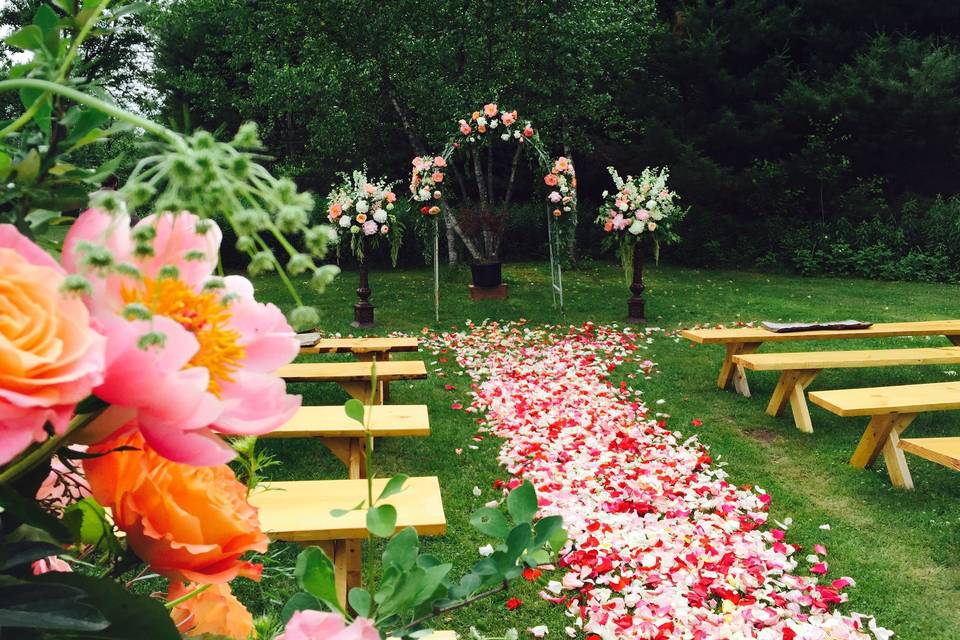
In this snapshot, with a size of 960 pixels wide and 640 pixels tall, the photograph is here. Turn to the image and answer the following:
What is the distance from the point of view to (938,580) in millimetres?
3846

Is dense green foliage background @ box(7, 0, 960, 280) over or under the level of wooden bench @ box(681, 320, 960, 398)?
over

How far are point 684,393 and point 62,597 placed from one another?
7.27 m

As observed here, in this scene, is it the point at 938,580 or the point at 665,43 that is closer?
the point at 938,580

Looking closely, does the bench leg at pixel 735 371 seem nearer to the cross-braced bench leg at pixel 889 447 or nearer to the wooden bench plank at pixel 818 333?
the wooden bench plank at pixel 818 333

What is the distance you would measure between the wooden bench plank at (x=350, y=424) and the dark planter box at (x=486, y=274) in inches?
286

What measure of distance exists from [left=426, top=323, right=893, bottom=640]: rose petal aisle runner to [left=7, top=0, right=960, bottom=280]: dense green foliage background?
314 inches

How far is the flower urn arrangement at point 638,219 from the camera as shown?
10078mm

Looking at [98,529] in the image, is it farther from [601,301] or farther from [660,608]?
[601,301]

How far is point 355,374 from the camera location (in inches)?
233

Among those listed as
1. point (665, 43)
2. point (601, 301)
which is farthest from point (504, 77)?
point (665, 43)

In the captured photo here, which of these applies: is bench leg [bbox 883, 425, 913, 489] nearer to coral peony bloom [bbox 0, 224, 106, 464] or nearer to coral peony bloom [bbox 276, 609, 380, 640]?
coral peony bloom [bbox 276, 609, 380, 640]

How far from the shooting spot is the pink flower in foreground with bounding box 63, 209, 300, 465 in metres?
0.33

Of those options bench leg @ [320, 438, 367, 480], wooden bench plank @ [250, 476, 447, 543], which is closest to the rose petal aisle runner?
wooden bench plank @ [250, 476, 447, 543]

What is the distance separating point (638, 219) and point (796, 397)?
4390 millimetres
